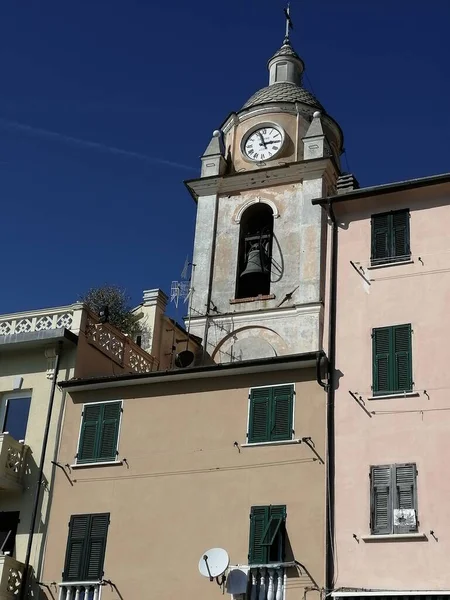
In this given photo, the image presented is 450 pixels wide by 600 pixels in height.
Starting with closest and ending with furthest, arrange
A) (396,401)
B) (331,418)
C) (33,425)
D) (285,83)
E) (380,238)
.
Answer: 1. (396,401)
2. (331,418)
3. (380,238)
4. (33,425)
5. (285,83)

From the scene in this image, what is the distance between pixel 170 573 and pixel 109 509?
240 cm

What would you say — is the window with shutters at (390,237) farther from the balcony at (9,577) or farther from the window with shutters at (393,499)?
the balcony at (9,577)

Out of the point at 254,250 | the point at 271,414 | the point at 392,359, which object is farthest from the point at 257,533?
the point at 254,250

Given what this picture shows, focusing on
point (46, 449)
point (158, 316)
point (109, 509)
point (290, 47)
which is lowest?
point (109, 509)

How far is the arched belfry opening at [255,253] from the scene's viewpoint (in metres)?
38.0

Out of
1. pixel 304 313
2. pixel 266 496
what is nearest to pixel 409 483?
pixel 266 496

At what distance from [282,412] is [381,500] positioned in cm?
331

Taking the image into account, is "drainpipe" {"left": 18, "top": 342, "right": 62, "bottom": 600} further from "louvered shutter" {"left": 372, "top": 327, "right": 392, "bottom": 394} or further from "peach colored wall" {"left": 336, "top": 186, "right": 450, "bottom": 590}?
"louvered shutter" {"left": 372, "top": 327, "right": 392, "bottom": 394}

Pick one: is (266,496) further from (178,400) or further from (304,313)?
(304,313)

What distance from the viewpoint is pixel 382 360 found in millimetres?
21984

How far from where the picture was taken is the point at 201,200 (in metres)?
40.6

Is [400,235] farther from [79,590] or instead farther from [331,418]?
[79,590]

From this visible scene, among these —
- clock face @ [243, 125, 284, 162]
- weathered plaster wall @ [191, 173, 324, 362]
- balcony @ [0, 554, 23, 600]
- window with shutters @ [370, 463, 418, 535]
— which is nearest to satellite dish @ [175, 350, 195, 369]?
weathered plaster wall @ [191, 173, 324, 362]

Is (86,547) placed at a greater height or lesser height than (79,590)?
greater
